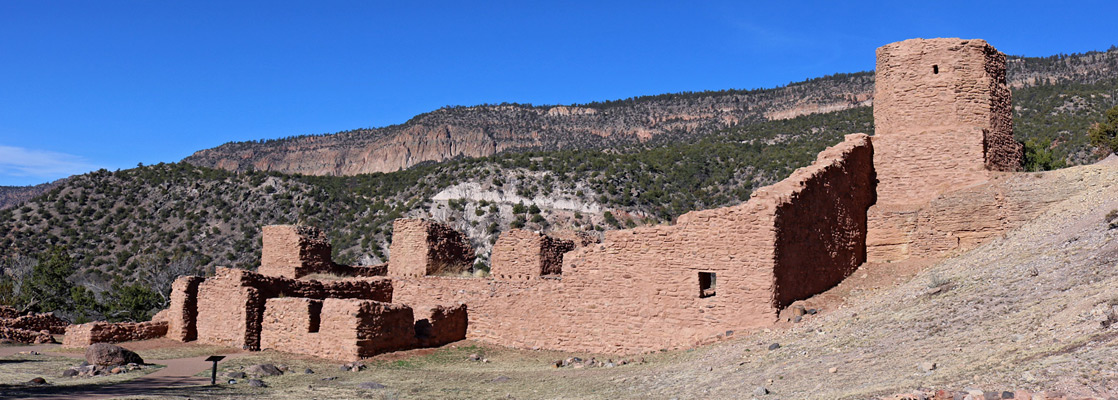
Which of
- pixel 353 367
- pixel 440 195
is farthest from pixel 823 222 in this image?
pixel 440 195

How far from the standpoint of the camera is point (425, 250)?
1773 centimetres

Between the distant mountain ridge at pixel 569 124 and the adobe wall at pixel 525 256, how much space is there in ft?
147

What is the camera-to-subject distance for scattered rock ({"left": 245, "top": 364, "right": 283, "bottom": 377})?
38.9 ft

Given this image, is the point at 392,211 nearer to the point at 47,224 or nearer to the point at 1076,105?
the point at 47,224

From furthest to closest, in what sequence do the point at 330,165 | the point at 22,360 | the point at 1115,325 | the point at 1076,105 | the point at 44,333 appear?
the point at 330,165 < the point at 1076,105 < the point at 44,333 < the point at 22,360 < the point at 1115,325

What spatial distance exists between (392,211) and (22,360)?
112 ft

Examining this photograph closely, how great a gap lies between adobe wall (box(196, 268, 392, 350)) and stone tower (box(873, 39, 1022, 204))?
10324 millimetres

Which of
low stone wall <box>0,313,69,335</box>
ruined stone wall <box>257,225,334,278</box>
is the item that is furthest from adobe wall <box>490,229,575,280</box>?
low stone wall <box>0,313,69,335</box>

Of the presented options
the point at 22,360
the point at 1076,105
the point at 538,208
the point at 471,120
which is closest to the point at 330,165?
the point at 471,120

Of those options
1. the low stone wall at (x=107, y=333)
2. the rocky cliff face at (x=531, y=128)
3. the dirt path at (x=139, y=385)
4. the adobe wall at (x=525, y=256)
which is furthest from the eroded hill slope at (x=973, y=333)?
the rocky cliff face at (x=531, y=128)

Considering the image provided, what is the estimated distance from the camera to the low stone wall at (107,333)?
51.5ft

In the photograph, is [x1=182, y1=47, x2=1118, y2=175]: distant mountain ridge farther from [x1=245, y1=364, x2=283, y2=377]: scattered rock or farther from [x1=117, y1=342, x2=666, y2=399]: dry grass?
[x1=245, y1=364, x2=283, y2=377]: scattered rock

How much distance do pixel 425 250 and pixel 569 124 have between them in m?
56.5

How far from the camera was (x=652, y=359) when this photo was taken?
11.5 m
